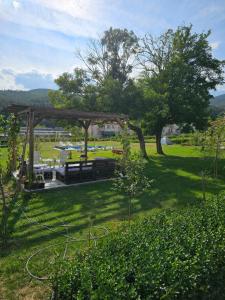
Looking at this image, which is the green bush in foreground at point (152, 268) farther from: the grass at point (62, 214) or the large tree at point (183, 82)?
A: the large tree at point (183, 82)

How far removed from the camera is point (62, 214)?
782 centimetres

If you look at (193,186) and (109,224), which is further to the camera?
(193,186)

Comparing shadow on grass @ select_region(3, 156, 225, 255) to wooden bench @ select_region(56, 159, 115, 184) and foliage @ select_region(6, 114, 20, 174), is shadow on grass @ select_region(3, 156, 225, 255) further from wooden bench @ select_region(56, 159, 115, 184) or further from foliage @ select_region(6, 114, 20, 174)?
foliage @ select_region(6, 114, 20, 174)

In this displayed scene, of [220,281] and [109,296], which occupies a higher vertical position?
[109,296]

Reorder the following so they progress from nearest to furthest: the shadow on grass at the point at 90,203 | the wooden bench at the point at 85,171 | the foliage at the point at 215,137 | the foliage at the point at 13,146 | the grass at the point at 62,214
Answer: the grass at the point at 62,214
the shadow on grass at the point at 90,203
the foliage at the point at 13,146
the wooden bench at the point at 85,171
the foliage at the point at 215,137

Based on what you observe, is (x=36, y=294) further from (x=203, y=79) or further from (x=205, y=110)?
(x=203, y=79)

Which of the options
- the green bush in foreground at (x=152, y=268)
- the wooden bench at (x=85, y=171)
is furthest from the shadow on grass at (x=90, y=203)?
the green bush in foreground at (x=152, y=268)

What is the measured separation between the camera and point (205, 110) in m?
21.0

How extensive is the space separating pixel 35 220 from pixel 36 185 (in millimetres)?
3250

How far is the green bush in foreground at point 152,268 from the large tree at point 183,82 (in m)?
14.9

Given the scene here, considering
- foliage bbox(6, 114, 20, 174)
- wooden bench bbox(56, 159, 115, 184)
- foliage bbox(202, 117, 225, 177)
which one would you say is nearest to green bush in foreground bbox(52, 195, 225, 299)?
wooden bench bbox(56, 159, 115, 184)

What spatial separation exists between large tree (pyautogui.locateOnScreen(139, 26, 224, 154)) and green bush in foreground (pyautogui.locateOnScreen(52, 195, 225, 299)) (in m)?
14.9

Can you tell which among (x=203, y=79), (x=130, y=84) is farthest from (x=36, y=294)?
(x=203, y=79)

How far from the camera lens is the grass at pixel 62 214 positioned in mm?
4590
